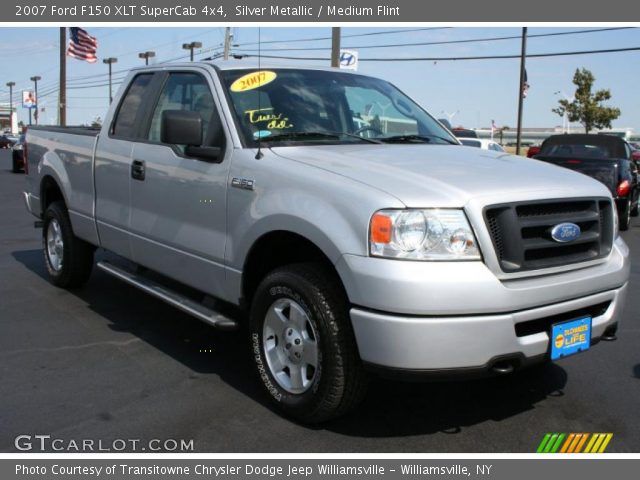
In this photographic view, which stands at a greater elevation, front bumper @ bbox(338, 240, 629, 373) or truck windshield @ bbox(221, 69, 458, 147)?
truck windshield @ bbox(221, 69, 458, 147)

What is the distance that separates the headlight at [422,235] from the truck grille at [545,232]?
0.15 metres

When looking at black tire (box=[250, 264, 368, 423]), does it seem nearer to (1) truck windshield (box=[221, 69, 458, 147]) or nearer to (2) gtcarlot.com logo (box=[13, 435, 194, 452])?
(2) gtcarlot.com logo (box=[13, 435, 194, 452])

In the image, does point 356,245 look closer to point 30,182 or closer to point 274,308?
point 274,308

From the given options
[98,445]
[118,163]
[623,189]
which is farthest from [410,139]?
[623,189]

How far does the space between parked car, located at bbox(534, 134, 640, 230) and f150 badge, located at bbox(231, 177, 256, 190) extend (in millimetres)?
8897

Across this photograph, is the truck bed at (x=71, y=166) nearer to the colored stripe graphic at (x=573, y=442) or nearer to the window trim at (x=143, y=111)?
the window trim at (x=143, y=111)

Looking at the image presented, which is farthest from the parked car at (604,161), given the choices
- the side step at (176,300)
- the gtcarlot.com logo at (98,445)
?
the gtcarlot.com logo at (98,445)

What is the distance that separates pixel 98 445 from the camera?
11.6 ft

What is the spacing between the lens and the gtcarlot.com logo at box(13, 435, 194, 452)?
3.49 meters

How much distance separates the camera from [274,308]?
3.88 meters

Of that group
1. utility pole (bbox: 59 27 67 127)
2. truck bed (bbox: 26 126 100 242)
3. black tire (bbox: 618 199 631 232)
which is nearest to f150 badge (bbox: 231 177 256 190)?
truck bed (bbox: 26 126 100 242)

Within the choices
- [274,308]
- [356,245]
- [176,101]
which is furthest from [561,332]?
[176,101]

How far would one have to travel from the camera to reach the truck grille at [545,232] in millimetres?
3312

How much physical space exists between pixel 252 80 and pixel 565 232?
7.33 feet
